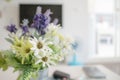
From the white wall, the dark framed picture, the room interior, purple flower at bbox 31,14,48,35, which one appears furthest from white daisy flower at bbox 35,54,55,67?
the white wall

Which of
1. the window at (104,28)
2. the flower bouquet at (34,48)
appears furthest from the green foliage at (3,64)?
the window at (104,28)

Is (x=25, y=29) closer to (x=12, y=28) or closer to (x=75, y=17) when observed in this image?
(x=12, y=28)

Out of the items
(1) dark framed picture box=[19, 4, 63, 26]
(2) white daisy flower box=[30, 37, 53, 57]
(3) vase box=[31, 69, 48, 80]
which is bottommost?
(3) vase box=[31, 69, 48, 80]

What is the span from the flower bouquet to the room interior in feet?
7.30

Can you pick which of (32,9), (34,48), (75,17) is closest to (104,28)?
(75,17)

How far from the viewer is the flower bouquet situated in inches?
33.4

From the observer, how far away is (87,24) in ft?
11.5

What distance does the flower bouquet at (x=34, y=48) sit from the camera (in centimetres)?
85

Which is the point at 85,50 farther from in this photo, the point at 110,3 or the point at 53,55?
the point at 53,55

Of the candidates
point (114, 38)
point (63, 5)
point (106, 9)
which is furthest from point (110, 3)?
point (63, 5)

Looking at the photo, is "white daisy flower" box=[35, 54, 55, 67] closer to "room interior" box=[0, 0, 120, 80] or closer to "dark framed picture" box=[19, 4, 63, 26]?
"room interior" box=[0, 0, 120, 80]

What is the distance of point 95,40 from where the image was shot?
3.74m

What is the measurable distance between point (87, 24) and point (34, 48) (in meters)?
2.75

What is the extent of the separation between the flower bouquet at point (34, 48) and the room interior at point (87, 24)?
2226 mm
